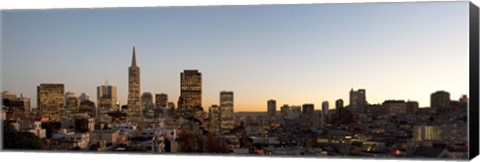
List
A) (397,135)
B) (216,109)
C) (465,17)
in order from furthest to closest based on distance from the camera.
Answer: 1. (216,109)
2. (397,135)
3. (465,17)

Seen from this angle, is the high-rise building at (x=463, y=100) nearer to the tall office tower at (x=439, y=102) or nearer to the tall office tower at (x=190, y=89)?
the tall office tower at (x=439, y=102)

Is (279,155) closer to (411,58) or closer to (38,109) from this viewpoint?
(411,58)

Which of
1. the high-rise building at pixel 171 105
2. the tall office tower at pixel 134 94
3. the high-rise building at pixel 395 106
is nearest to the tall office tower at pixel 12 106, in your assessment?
the tall office tower at pixel 134 94

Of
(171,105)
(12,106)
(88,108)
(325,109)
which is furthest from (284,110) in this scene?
(12,106)

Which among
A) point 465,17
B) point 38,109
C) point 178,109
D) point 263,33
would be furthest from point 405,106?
point 38,109

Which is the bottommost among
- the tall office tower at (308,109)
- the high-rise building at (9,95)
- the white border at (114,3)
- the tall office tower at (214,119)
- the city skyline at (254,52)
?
the tall office tower at (214,119)

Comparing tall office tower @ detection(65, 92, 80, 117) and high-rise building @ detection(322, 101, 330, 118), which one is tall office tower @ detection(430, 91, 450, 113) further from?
tall office tower @ detection(65, 92, 80, 117)

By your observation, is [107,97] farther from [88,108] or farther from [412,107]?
[412,107]
